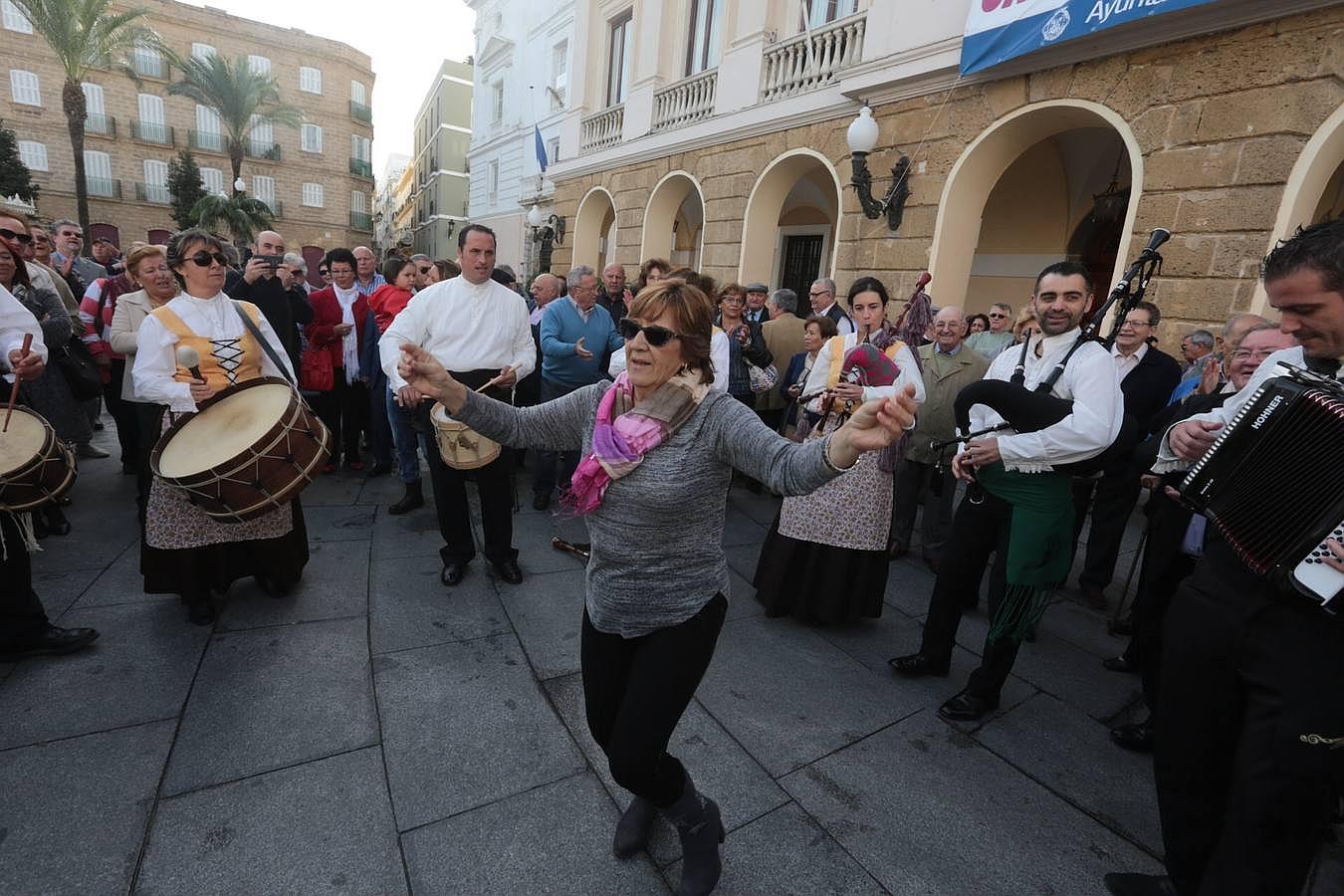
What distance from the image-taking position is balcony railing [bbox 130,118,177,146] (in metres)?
32.7

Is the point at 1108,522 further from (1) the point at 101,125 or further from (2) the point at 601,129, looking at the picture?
(1) the point at 101,125

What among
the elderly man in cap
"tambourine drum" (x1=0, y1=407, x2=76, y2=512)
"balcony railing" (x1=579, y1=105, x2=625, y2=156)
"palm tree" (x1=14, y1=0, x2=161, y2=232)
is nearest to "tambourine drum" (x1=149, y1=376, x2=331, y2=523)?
"tambourine drum" (x1=0, y1=407, x2=76, y2=512)

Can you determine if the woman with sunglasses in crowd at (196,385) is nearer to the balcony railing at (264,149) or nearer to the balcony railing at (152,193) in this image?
the balcony railing at (152,193)

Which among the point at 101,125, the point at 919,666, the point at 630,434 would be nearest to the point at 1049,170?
the point at 919,666

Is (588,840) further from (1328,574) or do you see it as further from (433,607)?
(1328,574)

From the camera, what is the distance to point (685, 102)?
11.6 metres

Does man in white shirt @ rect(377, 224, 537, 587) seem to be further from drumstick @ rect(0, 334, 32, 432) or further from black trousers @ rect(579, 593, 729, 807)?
black trousers @ rect(579, 593, 729, 807)

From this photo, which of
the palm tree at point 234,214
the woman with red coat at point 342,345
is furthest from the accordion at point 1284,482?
the palm tree at point 234,214

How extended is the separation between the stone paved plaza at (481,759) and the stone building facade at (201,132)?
34910 millimetres

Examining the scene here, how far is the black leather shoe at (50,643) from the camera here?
289cm

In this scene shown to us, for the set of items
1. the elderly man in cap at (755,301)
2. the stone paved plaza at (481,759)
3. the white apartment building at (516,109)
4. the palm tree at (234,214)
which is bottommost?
the stone paved plaza at (481,759)

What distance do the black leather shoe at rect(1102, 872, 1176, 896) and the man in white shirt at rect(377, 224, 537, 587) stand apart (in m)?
3.22

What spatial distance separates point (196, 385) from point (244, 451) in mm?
647

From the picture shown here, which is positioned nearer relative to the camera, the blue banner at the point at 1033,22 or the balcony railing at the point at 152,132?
the blue banner at the point at 1033,22
